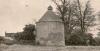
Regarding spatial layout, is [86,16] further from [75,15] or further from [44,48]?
[44,48]

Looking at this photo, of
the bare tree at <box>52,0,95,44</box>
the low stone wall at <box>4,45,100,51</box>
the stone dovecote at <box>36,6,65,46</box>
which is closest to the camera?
the low stone wall at <box>4,45,100,51</box>

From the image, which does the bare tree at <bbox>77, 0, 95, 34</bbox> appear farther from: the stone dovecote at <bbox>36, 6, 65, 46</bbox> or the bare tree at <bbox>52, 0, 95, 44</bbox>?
the stone dovecote at <bbox>36, 6, 65, 46</bbox>

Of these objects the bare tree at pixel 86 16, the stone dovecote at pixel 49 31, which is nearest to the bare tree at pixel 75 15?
the bare tree at pixel 86 16

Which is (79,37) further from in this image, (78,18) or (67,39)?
(78,18)

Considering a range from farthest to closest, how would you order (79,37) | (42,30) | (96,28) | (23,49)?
(96,28), (79,37), (42,30), (23,49)

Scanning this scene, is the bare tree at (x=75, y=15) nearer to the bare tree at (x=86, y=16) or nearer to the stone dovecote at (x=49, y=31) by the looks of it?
the bare tree at (x=86, y=16)

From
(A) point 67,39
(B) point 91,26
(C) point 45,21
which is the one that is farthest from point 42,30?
(B) point 91,26

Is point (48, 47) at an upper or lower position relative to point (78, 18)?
lower

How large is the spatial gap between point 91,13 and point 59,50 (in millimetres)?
20006

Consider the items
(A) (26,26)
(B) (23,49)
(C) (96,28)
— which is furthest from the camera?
(C) (96,28)

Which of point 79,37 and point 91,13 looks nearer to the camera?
point 79,37

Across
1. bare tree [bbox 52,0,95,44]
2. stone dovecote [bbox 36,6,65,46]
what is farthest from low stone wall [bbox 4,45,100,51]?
bare tree [bbox 52,0,95,44]

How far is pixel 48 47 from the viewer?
3516 centimetres

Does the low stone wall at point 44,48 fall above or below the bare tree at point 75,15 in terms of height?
below
